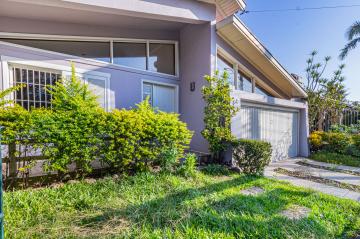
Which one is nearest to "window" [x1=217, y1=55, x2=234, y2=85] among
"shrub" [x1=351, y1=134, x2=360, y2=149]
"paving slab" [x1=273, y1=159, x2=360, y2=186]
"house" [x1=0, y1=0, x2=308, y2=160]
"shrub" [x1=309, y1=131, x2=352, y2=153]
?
"house" [x1=0, y1=0, x2=308, y2=160]

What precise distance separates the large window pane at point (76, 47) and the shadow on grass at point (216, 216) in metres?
5.56

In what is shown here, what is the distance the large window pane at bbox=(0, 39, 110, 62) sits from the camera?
A: 20.4 feet

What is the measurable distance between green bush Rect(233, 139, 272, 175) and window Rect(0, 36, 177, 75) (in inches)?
170

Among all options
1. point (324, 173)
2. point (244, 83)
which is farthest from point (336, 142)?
point (244, 83)

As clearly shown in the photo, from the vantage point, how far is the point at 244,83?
976 centimetres

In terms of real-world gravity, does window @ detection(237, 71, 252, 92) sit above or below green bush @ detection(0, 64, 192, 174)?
above

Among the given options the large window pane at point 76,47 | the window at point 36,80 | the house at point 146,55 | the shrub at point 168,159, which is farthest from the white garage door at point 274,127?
the large window pane at point 76,47

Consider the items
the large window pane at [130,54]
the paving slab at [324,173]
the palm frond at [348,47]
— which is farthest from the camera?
the palm frond at [348,47]

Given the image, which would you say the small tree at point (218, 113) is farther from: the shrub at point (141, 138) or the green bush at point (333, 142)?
the green bush at point (333, 142)

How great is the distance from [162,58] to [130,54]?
1.35m

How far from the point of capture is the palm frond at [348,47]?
1372cm

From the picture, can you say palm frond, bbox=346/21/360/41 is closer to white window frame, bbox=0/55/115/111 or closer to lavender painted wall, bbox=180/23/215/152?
lavender painted wall, bbox=180/23/215/152

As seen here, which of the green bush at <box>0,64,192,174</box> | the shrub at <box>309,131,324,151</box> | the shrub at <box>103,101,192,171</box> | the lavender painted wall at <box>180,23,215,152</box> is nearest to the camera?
the green bush at <box>0,64,192,174</box>

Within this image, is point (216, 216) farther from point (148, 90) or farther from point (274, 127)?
point (274, 127)
